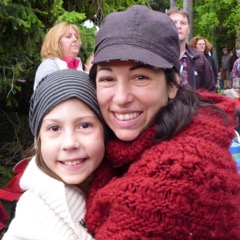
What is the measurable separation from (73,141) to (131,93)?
11.2 inches

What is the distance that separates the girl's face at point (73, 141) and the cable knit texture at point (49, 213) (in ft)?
0.20

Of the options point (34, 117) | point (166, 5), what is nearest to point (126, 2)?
point (34, 117)

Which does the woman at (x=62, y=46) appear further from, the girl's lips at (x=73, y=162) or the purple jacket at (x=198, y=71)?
the girl's lips at (x=73, y=162)

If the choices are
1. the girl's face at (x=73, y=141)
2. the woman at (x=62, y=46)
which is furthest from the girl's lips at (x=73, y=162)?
the woman at (x=62, y=46)

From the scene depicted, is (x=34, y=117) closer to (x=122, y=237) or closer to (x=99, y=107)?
(x=99, y=107)

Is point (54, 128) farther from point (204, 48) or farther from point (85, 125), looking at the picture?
point (204, 48)

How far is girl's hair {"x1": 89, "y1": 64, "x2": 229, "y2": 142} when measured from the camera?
1.62m

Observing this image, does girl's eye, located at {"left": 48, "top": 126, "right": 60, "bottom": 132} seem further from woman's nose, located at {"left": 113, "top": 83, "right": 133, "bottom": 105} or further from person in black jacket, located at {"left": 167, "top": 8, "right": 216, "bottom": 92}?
person in black jacket, located at {"left": 167, "top": 8, "right": 216, "bottom": 92}

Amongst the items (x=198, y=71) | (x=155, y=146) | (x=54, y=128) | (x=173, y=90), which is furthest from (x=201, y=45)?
(x=155, y=146)

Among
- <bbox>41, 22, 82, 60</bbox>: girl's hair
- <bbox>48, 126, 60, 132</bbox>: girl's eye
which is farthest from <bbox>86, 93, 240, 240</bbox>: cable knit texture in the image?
<bbox>41, 22, 82, 60</bbox>: girl's hair

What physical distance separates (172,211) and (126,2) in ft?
18.8

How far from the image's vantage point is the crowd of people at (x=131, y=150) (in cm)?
145

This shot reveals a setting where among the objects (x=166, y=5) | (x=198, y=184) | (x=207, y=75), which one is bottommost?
(x=166, y=5)

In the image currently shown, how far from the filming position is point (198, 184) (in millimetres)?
1453
